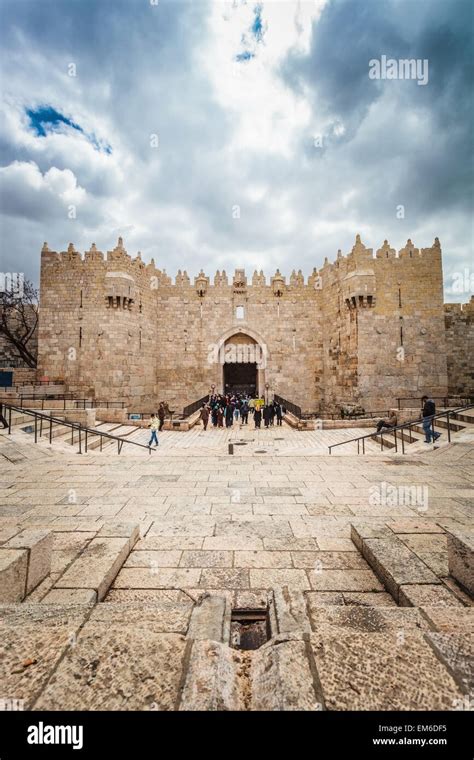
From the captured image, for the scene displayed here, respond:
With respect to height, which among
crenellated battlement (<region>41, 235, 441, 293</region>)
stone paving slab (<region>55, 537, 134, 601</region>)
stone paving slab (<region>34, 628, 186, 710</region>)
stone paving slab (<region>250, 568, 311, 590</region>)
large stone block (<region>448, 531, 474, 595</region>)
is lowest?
stone paving slab (<region>250, 568, 311, 590</region>)

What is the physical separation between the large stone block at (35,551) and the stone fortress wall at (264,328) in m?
15.6

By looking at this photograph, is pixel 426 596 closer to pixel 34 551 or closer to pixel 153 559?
pixel 153 559

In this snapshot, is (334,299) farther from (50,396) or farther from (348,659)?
(348,659)

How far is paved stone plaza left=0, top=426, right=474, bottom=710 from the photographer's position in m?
1.22

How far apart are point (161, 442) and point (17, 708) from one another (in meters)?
11.1

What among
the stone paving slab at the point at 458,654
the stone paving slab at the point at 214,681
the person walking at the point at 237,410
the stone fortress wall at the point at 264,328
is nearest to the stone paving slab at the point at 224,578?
the stone paving slab at the point at 214,681

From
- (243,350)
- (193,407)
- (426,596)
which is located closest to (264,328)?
(243,350)

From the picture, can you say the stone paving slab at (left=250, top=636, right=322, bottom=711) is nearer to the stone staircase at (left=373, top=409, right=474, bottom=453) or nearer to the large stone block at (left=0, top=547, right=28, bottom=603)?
the large stone block at (left=0, top=547, right=28, bottom=603)

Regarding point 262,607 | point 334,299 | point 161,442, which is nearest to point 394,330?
point 334,299

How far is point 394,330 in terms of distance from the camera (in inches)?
666

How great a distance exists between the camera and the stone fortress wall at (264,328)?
1688 centimetres

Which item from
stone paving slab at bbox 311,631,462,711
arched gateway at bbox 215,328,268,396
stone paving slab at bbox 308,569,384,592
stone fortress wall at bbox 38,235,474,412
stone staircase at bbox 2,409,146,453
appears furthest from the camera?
arched gateway at bbox 215,328,268,396

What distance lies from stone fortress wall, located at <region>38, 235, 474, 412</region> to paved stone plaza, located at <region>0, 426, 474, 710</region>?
39.2ft

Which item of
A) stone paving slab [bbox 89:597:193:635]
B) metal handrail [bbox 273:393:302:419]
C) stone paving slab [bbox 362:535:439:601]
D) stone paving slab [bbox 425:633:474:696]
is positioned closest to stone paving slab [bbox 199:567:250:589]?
stone paving slab [bbox 89:597:193:635]
